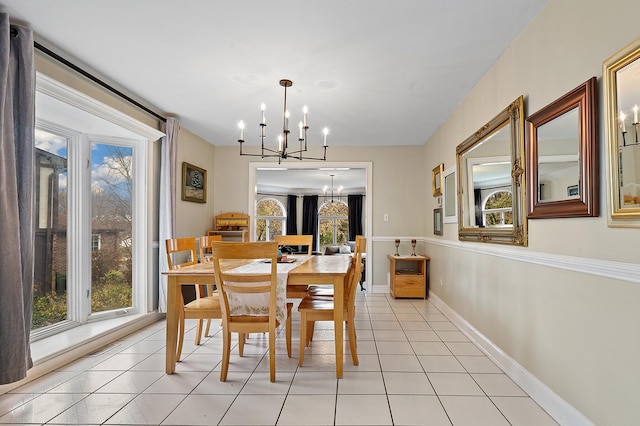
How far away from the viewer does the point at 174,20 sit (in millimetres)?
2199

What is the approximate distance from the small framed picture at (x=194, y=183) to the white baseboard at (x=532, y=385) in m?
3.64

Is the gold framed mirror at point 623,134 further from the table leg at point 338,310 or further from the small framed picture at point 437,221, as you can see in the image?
the small framed picture at point 437,221

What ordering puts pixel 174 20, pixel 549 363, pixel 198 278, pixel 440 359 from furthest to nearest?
1. pixel 440 359
2. pixel 198 278
3. pixel 174 20
4. pixel 549 363

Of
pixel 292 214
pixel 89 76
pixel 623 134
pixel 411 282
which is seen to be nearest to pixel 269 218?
pixel 292 214

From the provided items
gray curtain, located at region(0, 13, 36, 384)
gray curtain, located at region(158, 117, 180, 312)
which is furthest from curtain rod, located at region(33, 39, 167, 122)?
gray curtain, located at region(158, 117, 180, 312)

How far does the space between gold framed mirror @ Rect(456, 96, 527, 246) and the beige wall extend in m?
0.13

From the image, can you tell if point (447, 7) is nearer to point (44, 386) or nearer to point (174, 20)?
point (174, 20)

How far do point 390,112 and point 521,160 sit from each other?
1.89 metres

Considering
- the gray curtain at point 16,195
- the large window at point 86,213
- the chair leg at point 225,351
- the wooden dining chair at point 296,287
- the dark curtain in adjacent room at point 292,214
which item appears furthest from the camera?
the dark curtain in adjacent room at point 292,214

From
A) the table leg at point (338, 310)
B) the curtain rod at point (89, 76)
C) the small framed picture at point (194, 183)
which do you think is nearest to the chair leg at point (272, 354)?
the table leg at point (338, 310)

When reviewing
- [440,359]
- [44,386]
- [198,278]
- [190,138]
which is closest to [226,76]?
[198,278]

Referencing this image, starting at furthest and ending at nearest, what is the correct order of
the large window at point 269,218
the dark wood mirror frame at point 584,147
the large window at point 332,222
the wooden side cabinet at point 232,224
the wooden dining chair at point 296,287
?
1. the large window at point 332,222
2. the large window at point 269,218
3. the wooden side cabinet at point 232,224
4. the wooden dining chair at point 296,287
5. the dark wood mirror frame at point 584,147

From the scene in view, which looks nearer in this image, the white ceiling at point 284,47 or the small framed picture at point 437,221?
the white ceiling at point 284,47

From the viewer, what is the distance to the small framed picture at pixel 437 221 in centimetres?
449
